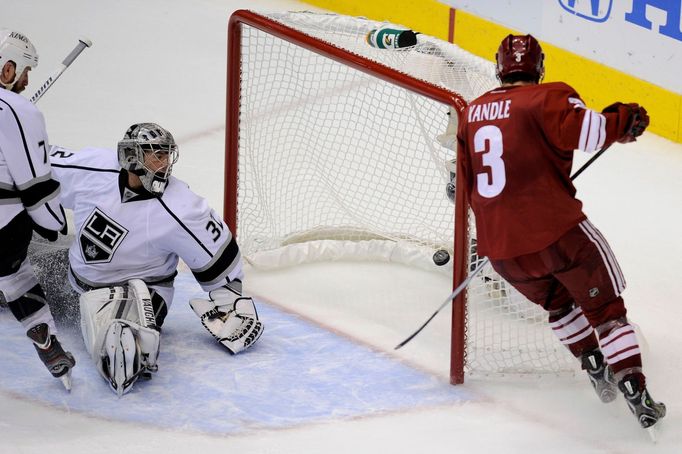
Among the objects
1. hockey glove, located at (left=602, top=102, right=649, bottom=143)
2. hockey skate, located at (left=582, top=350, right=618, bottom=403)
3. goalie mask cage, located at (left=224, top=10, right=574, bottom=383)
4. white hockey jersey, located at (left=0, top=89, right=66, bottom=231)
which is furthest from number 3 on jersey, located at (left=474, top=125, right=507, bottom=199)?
white hockey jersey, located at (left=0, top=89, right=66, bottom=231)

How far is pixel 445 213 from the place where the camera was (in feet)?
15.7

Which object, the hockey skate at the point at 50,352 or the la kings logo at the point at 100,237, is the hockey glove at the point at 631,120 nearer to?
the la kings logo at the point at 100,237

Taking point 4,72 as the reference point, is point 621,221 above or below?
below

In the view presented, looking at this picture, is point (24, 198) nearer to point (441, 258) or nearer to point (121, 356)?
point (121, 356)

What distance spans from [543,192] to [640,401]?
0.61m

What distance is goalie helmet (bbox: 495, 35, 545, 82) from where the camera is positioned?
356cm

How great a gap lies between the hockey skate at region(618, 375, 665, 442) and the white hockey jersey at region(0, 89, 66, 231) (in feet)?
5.24

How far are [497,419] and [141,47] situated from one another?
3741 millimetres

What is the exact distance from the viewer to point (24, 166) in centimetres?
371

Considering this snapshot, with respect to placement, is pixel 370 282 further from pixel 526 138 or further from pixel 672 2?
pixel 672 2

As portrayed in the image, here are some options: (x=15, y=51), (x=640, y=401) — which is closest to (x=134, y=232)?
(x=15, y=51)

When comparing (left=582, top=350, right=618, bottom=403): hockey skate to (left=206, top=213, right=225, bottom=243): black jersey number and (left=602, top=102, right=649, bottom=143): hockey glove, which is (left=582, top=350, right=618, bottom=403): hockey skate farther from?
(left=206, top=213, right=225, bottom=243): black jersey number

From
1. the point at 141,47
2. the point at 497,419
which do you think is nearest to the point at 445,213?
the point at 497,419

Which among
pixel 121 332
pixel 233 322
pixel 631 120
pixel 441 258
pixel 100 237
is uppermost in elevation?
pixel 631 120
